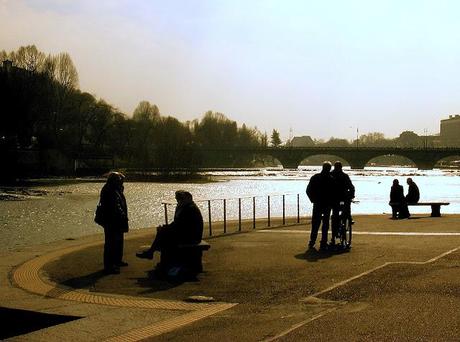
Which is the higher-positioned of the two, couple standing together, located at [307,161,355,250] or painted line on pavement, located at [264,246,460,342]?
couple standing together, located at [307,161,355,250]

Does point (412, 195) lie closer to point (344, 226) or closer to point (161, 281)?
point (344, 226)

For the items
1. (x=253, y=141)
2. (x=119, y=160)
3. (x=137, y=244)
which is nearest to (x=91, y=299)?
(x=137, y=244)

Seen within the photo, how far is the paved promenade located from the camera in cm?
704

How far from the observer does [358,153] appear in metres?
137

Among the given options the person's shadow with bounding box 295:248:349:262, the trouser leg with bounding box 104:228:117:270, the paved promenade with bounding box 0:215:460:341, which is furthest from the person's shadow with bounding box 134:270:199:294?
the person's shadow with bounding box 295:248:349:262

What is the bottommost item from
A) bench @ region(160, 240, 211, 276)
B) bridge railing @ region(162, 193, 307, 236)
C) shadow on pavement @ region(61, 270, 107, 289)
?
bridge railing @ region(162, 193, 307, 236)

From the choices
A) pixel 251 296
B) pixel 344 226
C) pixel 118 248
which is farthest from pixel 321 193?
pixel 251 296

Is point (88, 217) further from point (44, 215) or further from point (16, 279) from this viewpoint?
point (16, 279)

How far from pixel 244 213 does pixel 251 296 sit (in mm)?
31619

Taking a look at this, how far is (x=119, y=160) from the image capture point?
11012cm

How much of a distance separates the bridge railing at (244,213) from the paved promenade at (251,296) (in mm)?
4719

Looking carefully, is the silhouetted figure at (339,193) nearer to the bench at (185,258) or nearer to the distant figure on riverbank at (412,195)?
the bench at (185,258)

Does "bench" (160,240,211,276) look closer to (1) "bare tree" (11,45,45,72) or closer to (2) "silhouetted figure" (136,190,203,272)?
(2) "silhouetted figure" (136,190,203,272)

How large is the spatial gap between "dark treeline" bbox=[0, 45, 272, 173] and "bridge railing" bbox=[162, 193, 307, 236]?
123ft
